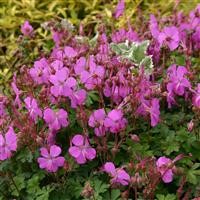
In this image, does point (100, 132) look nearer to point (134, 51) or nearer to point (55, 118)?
point (55, 118)

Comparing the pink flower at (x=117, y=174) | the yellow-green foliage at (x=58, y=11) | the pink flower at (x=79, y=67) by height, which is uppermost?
the pink flower at (x=79, y=67)

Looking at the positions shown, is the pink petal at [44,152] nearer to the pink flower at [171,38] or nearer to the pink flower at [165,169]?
the pink flower at [165,169]

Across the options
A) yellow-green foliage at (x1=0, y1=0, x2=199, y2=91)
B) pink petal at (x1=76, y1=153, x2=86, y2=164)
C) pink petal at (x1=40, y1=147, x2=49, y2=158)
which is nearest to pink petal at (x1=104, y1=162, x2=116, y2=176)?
pink petal at (x1=76, y1=153, x2=86, y2=164)

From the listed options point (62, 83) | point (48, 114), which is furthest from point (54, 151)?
point (62, 83)

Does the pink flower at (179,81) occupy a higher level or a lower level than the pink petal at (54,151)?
higher

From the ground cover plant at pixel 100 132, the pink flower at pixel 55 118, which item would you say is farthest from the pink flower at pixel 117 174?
the pink flower at pixel 55 118

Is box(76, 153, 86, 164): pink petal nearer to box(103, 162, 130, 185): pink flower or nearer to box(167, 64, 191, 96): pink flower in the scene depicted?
box(103, 162, 130, 185): pink flower
